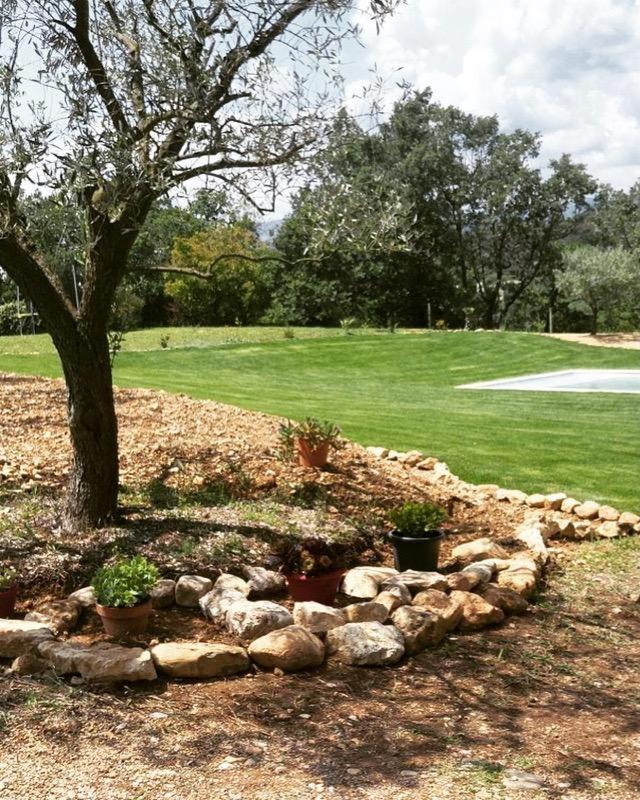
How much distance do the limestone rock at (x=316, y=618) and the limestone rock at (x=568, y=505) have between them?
3.67m

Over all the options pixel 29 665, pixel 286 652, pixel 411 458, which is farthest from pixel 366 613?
pixel 411 458

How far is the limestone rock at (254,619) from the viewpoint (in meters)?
5.00

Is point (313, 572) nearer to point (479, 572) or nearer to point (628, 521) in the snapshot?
point (479, 572)

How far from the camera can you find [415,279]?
1563 inches

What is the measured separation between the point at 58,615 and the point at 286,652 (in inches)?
59.7

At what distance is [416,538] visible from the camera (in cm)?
638

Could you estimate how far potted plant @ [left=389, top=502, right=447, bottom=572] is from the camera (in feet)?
20.9

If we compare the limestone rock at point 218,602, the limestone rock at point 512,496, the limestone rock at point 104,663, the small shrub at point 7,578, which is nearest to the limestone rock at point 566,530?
the limestone rock at point 512,496

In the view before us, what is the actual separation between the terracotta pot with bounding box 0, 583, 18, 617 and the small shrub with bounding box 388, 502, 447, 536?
268 centimetres

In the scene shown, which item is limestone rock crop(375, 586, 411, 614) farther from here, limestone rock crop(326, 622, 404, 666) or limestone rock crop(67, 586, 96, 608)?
limestone rock crop(67, 586, 96, 608)

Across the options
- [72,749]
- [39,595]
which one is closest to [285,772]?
[72,749]

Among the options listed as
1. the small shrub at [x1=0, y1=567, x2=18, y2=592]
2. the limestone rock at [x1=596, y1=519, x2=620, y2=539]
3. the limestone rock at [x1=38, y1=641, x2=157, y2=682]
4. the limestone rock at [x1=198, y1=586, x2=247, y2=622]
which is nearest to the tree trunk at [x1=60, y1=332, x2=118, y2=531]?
the small shrub at [x1=0, y1=567, x2=18, y2=592]

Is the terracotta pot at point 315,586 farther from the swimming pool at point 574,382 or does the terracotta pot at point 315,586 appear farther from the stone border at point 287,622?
the swimming pool at point 574,382

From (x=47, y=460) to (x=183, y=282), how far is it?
85.1ft
